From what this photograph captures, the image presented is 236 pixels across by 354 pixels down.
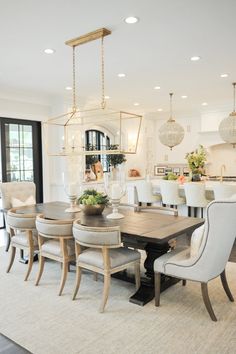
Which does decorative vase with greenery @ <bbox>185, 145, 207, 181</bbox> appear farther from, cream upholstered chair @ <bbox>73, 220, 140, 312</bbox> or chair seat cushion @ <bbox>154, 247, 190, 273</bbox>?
cream upholstered chair @ <bbox>73, 220, 140, 312</bbox>

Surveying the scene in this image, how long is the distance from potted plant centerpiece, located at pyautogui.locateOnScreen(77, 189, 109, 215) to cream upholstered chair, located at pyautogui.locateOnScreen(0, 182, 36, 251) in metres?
1.58

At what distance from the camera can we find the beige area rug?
2301 millimetres

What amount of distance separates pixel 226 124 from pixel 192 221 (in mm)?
3199

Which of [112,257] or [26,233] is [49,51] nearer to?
[26,233]

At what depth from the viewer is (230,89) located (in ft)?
19.4

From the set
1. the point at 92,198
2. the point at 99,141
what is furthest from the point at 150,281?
the point at 99,141

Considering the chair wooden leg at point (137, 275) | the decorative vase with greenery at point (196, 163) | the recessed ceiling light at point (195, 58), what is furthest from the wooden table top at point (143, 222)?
the decorative vase with greenery at point (196, 163)

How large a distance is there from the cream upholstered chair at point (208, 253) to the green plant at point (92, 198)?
3.60ft

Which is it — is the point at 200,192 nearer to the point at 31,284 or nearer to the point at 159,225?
the point at 159,225

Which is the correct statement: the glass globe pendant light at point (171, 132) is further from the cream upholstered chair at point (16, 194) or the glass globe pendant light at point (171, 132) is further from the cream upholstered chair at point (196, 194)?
the cream upholstered chair at point (16, 194)

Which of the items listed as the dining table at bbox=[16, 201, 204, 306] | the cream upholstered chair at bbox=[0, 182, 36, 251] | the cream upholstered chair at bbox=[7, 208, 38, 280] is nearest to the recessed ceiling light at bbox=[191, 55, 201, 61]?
the dining table at bbox=[16, 201, 204, 306]

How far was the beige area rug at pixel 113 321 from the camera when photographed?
7.55 ft

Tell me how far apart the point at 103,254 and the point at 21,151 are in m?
4.13

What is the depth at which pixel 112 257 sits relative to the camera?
9.68 ft
